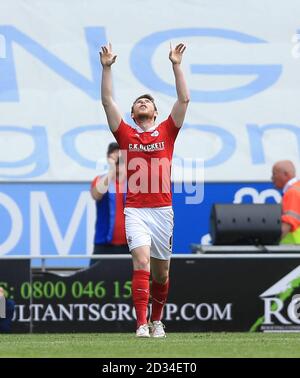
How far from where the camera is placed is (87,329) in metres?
12.8

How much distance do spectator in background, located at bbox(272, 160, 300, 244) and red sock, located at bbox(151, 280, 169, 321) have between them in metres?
2.70

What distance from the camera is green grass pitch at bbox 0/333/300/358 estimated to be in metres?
9.15

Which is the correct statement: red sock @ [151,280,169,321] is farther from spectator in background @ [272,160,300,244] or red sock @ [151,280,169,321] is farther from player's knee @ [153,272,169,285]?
spectator in background @ [272,160,300,244]

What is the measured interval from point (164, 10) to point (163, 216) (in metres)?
6.04

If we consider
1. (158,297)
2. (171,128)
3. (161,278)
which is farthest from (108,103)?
(158,297)

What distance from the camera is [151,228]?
10.9 meters

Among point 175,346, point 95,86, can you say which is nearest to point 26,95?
point 95,86

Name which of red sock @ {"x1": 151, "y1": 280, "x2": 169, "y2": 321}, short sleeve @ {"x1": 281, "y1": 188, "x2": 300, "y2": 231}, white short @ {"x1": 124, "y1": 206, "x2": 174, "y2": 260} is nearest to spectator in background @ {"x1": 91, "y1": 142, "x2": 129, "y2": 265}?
short sleeve @ {"x1": 281, "y1": 188, "x2": 300, "y2": 231}

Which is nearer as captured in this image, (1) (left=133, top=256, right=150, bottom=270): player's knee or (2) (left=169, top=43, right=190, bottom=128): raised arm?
(1) (left=133, top=256, right=150, bottom=270): player's knee

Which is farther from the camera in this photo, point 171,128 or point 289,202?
point 289,202

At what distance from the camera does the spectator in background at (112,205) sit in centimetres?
1401

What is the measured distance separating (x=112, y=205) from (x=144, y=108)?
3.36 m

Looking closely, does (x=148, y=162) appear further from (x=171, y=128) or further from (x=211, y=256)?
(x=211, y=256)

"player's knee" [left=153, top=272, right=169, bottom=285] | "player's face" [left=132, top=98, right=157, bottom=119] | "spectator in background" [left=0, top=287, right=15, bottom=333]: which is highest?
"player's face" [left=132, top=98, right=157, bottom=119]
